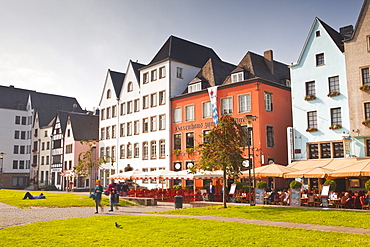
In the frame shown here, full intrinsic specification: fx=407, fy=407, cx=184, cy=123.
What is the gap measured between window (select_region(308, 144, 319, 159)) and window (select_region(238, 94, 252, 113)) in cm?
724

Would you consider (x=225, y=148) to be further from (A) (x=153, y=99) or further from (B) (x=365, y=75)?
(A) (x=153, y=99)

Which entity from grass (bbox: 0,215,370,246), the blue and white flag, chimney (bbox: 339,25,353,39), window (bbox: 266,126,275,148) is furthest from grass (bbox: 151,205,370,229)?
chimney (bbox: 339,25,353,39)

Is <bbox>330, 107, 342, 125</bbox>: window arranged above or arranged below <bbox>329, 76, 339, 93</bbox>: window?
below

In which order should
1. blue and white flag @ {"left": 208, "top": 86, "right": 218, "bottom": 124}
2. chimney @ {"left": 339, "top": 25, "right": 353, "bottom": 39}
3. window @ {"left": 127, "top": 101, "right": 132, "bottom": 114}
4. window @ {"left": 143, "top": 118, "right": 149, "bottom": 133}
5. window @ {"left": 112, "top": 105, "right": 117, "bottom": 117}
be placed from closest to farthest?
chimney @ {"left": 339, "top": 25, "right": 353, "bottom": 39} < blue and white flag @ {"left": 208, "top": 86, "right": 218, "bottom": 124} < window @ {"left": 143, "top": 118, "right": 149, "bottom": 133} < window @ {"left": 127, "top": 101, "right": 132, "bottom": 114} < window @ {"left": 112, "top": 105, "right": 117, "bottom": 117}

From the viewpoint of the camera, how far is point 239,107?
39.7 m

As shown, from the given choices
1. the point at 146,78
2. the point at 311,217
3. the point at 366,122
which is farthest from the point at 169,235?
the point at 146,78

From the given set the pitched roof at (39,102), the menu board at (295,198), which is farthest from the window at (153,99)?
the pitched roof at (39,102)

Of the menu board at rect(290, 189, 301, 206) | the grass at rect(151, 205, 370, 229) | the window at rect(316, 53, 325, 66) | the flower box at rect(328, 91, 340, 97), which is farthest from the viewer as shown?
the window at rect(316, 53, 325, 66)

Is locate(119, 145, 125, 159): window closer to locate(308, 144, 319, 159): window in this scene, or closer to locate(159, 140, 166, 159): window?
locate(159, 140, 166, 159): window

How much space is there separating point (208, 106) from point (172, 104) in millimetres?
5747

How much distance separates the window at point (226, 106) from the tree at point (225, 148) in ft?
55.5

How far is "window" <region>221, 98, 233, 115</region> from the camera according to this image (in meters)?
40.5

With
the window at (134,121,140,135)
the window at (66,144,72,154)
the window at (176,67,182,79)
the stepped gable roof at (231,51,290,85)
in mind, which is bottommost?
the window at (66,144,72,154)

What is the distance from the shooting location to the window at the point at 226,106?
40.5 m
